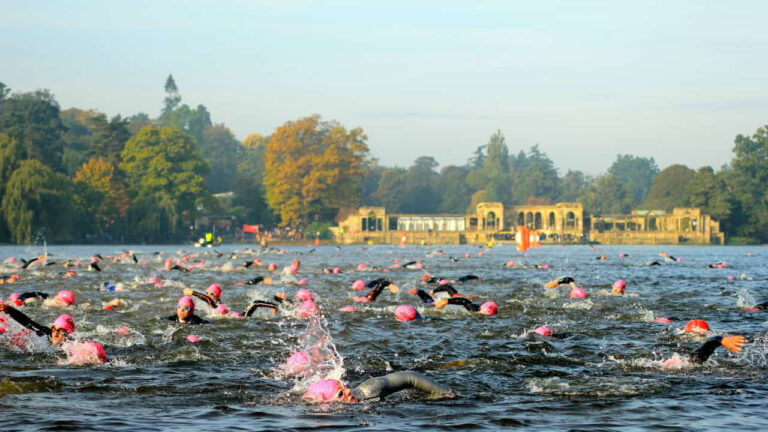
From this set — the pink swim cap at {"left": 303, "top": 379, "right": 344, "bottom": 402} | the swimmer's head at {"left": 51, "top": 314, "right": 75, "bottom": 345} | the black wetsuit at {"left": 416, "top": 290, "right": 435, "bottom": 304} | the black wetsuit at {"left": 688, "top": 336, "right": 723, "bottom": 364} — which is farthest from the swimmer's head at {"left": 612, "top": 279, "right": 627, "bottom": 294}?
the pink swim cap at {"left": 303, "top": 379, "right": 344, "bottom": 402}

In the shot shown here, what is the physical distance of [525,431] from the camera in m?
10.7

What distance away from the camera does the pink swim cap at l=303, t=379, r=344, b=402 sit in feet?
40.9

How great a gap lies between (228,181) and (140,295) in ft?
515

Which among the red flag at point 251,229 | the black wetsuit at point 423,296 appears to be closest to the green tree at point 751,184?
the red flag at point 251,229

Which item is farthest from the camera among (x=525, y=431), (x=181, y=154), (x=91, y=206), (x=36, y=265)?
(x=181, y=154)

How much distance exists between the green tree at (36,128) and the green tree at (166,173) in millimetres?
9496

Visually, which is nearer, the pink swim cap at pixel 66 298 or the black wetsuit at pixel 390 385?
the black wetsuit at pixel 390 385

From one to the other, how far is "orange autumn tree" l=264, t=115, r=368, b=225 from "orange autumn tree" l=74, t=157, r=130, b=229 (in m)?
31.8

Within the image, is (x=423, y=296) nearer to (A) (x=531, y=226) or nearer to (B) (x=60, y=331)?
(B) (x=60, y=331)

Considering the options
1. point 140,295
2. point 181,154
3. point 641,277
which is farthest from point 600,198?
point 140,295

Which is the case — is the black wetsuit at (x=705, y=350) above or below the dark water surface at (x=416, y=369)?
above

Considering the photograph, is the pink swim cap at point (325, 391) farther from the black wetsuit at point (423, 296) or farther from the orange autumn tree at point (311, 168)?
the orange autumn tree at point (311, 168)

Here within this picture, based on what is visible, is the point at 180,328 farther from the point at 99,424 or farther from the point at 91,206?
the point at 91,206

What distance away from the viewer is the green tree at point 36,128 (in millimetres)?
115375
